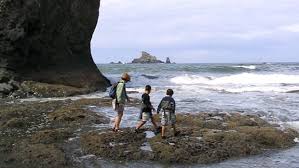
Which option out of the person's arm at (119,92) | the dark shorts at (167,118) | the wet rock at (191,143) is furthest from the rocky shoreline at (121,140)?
the person's arm at (119,92)

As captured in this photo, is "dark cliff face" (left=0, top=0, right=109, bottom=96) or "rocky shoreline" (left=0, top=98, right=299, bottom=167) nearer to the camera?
"rocky shoreline" (left=0, top=98, right=299, bottom=167)

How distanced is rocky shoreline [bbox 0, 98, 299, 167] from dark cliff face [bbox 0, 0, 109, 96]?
461 inches

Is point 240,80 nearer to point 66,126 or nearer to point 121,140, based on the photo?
point 66,126

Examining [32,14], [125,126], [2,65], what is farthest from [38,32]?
[125,126]

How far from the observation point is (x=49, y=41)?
30.9 meters

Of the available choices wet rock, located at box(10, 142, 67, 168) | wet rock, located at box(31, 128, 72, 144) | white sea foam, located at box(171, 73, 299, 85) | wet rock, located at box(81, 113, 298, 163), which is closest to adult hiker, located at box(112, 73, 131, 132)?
wet rock, located at box(81, 113, 298, 163)

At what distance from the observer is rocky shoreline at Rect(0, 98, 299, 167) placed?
11516mm

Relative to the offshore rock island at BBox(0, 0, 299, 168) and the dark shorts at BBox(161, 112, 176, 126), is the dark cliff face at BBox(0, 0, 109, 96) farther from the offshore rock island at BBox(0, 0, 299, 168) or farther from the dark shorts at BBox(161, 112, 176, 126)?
the dark shorts at BBox(161, 112, 176, 126)

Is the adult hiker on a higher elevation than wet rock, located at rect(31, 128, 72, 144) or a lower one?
higher

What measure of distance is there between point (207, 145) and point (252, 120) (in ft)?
15.6

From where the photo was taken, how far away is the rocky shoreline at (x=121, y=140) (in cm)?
1152

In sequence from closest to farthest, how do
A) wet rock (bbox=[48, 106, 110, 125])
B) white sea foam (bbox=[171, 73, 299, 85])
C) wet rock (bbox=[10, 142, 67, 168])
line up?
wet rock (bbox=[10, 142, 67, 168]) → wet rock (bbox=[48, 106, 110, 125]) → white sea foam (bbox=[171, 73, 299, 85])

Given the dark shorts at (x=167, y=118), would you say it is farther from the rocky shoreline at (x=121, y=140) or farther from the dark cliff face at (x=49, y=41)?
the dark cliff face at (x=49, y=41)

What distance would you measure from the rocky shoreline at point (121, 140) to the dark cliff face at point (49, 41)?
38.4 feet
